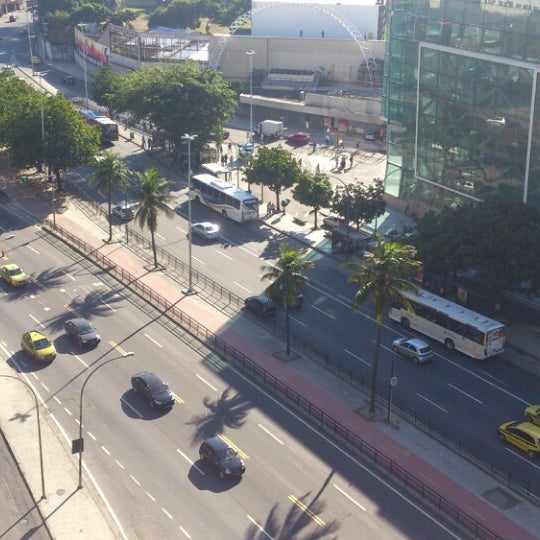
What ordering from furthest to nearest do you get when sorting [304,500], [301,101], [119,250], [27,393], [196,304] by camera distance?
[301,101], [119,250], [196,304], [27,393], [304,500]

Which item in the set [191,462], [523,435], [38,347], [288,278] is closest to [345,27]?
[288,278]

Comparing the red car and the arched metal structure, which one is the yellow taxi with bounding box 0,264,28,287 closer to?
the red car

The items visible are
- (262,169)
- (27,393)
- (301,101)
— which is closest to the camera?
(27,393)

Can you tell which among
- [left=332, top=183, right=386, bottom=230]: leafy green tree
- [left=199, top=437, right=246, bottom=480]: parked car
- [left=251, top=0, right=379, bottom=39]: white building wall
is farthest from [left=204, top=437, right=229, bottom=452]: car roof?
[left=251, top=0, right=379, bottom=39]: white building wall

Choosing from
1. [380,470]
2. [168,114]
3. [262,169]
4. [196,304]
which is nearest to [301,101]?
[168,114]

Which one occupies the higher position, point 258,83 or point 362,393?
point 258,83

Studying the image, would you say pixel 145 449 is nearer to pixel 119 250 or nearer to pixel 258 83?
pixel 119 250

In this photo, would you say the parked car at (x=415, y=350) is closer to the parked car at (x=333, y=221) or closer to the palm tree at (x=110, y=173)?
the parked car at (x=333, y=221)
